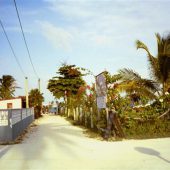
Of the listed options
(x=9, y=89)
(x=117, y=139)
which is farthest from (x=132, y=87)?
(x=9, y=89)

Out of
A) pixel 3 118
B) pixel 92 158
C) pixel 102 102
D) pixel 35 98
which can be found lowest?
pixel 92 158

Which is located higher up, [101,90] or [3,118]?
[101,90]

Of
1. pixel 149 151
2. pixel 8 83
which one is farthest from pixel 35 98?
pixel 149 151

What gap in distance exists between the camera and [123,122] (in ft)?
49.0

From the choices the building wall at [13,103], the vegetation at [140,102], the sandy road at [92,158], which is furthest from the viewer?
the building wall at [13,103]

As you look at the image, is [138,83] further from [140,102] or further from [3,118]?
[3,118]

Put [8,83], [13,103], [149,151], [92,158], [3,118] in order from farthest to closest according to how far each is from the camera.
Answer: [8,83], [13,103], [3,118], [149,151], [92,158]

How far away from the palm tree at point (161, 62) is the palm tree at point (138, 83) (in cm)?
43

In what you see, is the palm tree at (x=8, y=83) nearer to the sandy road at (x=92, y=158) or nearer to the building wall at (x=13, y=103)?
the building wall at (x=13, y=103)

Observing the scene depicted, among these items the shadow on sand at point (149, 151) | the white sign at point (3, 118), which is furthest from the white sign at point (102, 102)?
the shadow on sand at point (149, 151)

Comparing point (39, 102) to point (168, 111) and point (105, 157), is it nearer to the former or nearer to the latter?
point (168, 111)

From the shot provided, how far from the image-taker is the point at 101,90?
52.5 feet

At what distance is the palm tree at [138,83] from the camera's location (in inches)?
684

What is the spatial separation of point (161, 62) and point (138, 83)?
1.53 m
